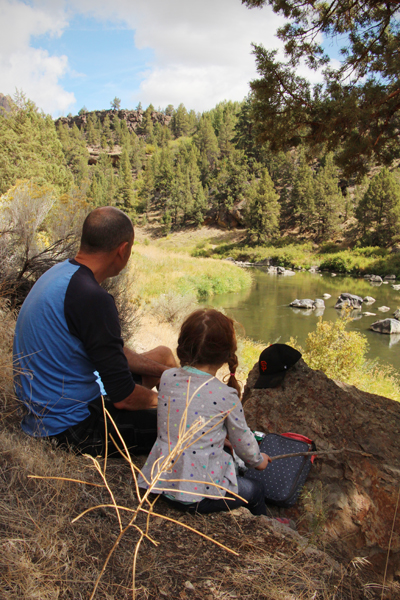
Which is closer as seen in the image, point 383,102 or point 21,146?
point 383,102

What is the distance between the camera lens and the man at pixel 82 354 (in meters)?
1.81

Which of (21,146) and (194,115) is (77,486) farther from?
(194,115)

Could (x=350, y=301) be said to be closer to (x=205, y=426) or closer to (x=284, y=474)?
(x=284, y=474)

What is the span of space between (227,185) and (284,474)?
5852 cm

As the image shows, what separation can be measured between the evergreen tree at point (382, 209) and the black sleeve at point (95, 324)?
39675mm

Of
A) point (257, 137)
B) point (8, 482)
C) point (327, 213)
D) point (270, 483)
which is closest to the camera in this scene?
point (8, 482)

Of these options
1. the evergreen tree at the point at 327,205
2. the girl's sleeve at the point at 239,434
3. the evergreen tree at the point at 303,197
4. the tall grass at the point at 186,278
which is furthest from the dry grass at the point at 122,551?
the evergreen tree at the point at 303,197

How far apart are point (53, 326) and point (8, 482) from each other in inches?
28.1

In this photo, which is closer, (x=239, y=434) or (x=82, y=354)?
(x=239, y=434)

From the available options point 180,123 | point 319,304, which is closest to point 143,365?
point 319,304

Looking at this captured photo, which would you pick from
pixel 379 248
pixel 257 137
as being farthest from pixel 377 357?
pixel 379 248

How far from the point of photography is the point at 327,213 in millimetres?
45125

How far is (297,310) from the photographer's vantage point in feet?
62.5

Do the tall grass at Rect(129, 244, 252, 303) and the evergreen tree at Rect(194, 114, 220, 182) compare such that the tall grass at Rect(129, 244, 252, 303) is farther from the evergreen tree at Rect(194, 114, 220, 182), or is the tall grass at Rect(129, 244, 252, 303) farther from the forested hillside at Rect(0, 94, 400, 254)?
the evergreen tree at Rect(194, 114, 220, 182)
